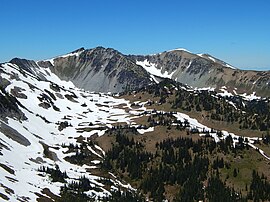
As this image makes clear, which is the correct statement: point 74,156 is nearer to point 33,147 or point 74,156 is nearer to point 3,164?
point 33,147

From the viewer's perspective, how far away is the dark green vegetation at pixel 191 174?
522ft

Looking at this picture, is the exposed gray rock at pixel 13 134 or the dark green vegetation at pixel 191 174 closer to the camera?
the dark green vegetation at pixel 191 174

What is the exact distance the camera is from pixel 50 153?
609 ft

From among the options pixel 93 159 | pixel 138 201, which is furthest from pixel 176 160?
pixel 138 201

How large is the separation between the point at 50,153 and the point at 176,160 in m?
58.1

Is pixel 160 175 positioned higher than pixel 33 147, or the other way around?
pixel 33 147

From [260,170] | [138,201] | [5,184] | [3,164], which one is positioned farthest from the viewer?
[260,170]

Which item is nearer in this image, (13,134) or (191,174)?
(191,174)

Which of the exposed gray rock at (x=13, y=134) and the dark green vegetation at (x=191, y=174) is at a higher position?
the exposed gray rock at (x=13, y=134)

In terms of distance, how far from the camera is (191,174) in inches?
6895

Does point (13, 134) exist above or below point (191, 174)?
above

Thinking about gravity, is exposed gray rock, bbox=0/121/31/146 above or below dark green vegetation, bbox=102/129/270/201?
above

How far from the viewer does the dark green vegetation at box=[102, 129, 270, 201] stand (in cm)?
15925

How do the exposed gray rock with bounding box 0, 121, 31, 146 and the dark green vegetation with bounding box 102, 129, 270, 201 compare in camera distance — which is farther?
the exposed gray rock with bounding box 0, 121, 31, 146
